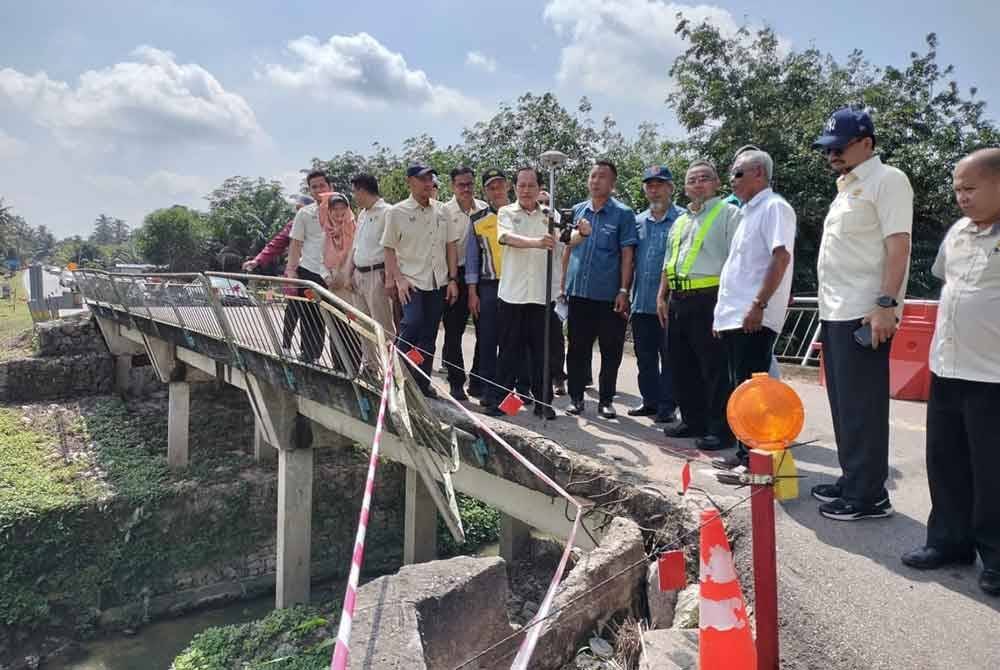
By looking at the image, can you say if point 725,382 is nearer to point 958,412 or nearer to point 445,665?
point 958,412

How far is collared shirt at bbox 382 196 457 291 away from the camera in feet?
16.4

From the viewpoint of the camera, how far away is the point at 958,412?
2477 mm

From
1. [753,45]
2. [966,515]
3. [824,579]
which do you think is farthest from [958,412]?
[753,45]

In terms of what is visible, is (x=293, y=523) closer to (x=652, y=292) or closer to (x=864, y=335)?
(x=652, y=292)

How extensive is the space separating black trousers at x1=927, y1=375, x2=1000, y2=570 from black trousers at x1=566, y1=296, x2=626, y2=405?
2428mm

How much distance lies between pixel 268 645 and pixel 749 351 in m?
5.25

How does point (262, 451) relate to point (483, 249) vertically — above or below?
below

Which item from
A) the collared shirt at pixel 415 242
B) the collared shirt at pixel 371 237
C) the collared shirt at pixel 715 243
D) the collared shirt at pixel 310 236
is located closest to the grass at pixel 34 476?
the collared shirt at pixel 310 236

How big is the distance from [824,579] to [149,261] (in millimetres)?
45031

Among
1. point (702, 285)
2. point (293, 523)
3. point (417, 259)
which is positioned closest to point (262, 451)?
point (293, 523)

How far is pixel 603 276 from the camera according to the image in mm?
4730

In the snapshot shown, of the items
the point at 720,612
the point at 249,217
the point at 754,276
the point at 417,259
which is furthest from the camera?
the point at 249,217

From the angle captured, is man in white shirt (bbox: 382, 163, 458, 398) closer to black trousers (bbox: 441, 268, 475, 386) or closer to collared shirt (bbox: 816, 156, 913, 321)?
black trousers (bbox: 441, 268, 475, 386)

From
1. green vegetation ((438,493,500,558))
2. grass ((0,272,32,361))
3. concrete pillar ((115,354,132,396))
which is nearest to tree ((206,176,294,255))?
grass ((0,272,32,361))
